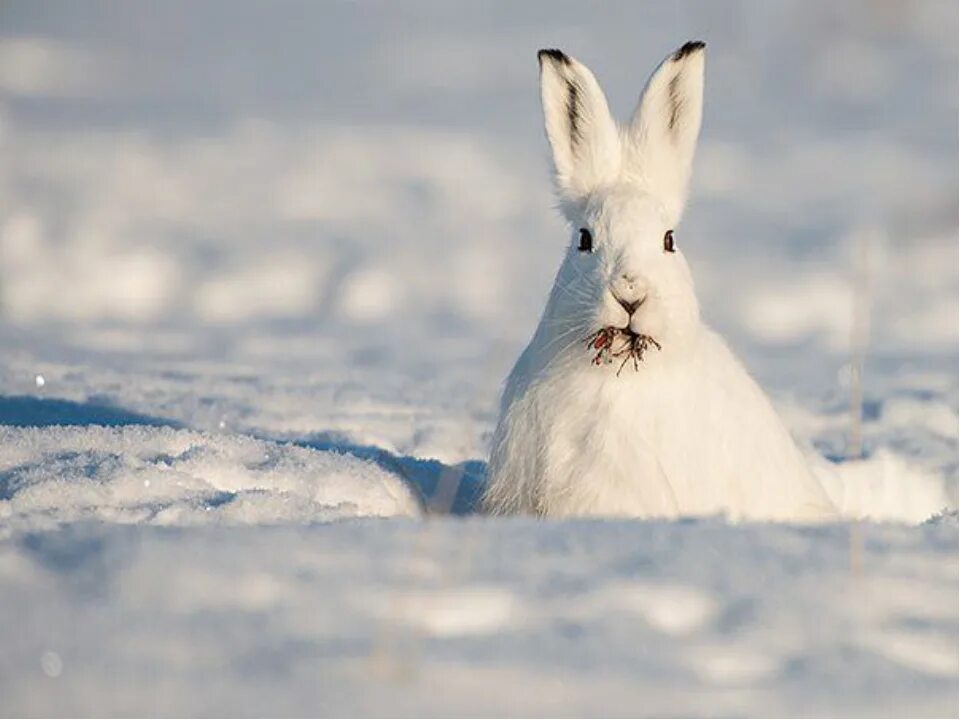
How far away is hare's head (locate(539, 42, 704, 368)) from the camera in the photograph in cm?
439

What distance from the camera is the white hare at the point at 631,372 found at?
170 inches

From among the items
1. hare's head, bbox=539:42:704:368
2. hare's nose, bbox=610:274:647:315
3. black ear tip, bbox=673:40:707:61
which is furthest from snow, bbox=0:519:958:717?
black ear tip, bbox=673:40:707:61

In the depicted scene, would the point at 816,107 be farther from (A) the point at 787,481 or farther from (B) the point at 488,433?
(A) the point at 787,481

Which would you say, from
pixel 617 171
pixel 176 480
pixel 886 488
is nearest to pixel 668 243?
pixel 617 171

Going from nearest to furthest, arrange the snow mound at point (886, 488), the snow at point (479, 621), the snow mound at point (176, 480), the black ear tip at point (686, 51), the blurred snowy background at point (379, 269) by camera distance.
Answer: the snow at point (479, 621), the blurred snowy background at point (379, 269), the snow mound at point (176, 480), the black ear tip at point (686, 51), the snow mound at point (886, 488)

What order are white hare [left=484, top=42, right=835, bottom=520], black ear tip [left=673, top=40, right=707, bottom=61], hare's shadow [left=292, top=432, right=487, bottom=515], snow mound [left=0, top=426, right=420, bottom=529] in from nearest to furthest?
snow mound [left=0, top=426, right=420, bottom=529] < white hare [left=484, top=42, right=835, bottom=520] < black ear tip [left=673, top=40, right=707, bottom=61] < hare's shadow [left=292, top=432, right=487, bottom=515]

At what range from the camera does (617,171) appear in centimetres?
481

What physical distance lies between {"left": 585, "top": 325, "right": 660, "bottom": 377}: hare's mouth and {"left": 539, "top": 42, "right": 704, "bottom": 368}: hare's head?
7cm

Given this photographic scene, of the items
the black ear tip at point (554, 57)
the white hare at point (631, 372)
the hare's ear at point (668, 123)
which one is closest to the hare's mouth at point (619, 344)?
the white hare at point (631, 372)

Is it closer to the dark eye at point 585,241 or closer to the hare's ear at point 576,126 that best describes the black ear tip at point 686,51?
the hare's ear at point 576,126

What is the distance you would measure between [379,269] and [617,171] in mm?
6316

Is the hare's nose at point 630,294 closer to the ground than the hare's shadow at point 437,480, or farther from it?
farther from it

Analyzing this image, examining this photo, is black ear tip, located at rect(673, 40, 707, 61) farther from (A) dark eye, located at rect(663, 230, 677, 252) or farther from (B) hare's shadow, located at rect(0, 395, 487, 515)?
(B) hare's shadow, located at rect(0, 395, 487, 515)

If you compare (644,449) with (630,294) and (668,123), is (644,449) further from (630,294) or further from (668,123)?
(668,123)
